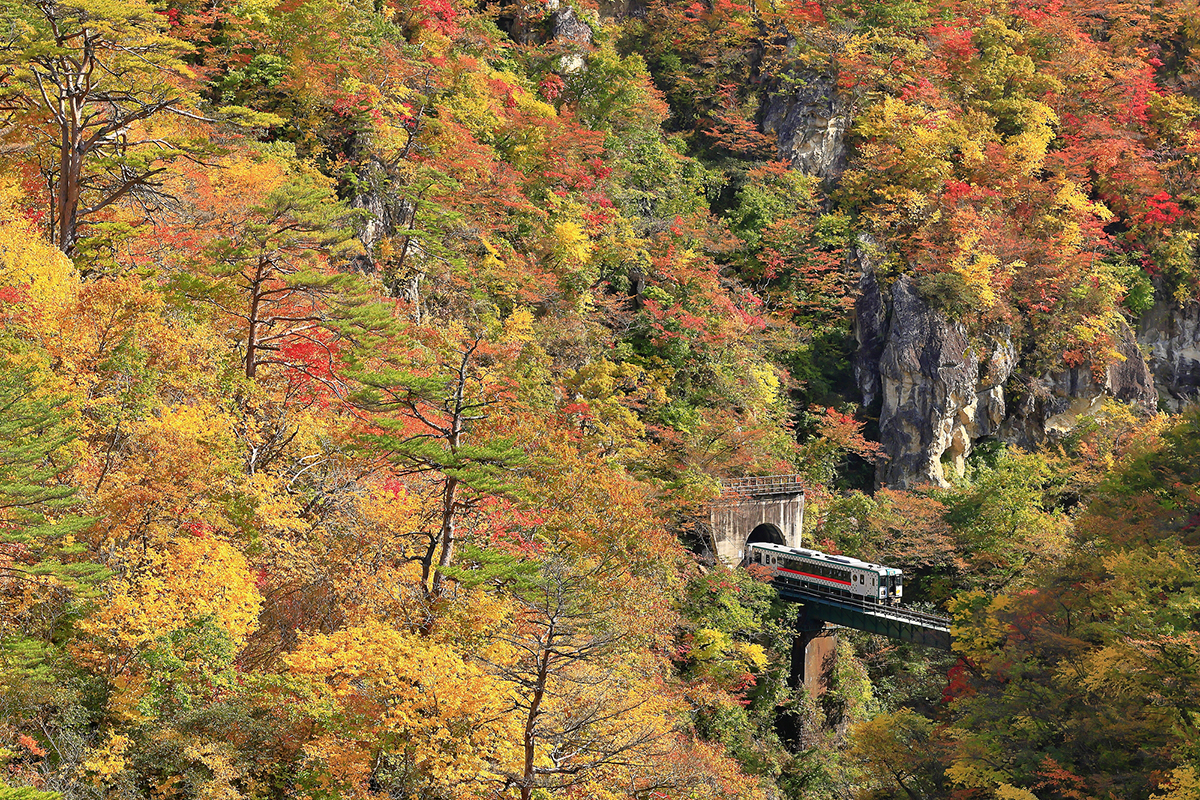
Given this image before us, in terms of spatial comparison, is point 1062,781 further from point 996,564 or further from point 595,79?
point 595,79

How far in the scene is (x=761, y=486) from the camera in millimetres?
29281

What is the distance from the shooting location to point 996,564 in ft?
93.8

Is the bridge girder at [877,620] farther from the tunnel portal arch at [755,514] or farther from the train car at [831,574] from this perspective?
the tunnel portal arch at [755,514]

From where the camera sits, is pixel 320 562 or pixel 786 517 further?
pixel 786 517

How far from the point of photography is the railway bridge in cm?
2602

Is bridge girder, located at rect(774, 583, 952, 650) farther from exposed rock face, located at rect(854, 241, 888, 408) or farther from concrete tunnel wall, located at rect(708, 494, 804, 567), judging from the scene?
exposed rock face, located at rect(854, 241, 888, 408)

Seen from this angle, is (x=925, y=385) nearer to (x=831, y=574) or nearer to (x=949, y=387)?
(x=949, y=387)

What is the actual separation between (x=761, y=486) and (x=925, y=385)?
975 cm

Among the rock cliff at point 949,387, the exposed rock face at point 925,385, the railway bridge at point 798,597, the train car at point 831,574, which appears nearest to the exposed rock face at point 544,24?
the rock cliff at point 949,387

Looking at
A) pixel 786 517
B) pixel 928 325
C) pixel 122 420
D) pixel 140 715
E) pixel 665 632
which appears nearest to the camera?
pixel 140 715

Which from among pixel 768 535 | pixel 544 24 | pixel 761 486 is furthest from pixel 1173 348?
pixel 544 24

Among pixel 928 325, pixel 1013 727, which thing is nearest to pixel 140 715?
pixel 1013 727

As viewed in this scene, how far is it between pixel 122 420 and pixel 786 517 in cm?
2093

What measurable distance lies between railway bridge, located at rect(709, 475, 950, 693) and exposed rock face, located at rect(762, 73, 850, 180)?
15608mm
